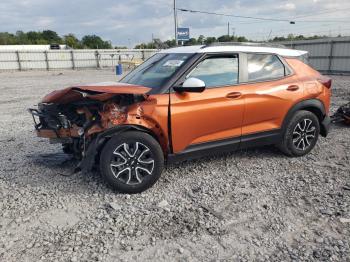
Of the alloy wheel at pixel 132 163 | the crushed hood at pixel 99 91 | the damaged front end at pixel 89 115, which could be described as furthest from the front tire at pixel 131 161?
the crushed hood at pixel 99 91

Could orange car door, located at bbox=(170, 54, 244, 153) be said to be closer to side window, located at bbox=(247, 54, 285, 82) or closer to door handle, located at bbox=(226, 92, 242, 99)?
door handle, located at bbox=(226, 92, 242, 99)

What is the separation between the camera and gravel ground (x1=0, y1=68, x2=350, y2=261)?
2.87 m

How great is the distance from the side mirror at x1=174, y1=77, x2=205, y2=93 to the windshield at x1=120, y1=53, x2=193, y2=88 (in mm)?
313

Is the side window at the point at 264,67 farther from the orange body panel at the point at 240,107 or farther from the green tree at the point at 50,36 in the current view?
the green tree at the point at 50,36

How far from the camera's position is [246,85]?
4488 mm

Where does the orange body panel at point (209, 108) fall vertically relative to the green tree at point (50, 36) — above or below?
below

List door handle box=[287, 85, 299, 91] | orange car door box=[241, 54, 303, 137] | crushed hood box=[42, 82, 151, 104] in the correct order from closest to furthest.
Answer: crushed hood box=[42, 82, 151, 104]
orange car door box=[241, 54, 303, 137]
door handle box=[287, 85, 299, 91]

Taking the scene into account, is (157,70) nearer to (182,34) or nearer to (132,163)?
(132,163)

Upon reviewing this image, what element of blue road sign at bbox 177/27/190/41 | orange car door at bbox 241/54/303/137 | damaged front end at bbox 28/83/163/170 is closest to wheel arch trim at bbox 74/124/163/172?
damaged front end at bbox 28/83/163/170

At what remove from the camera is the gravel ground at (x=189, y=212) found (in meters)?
2.87

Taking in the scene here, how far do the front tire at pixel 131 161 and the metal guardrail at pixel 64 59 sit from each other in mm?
32856

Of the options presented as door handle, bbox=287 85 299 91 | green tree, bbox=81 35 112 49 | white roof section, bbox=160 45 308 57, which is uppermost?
green tree, bbox=81 35 112 49

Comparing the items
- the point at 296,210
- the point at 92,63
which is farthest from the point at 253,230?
the point at 92,63


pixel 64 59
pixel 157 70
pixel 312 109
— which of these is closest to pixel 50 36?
pixel 64 59
